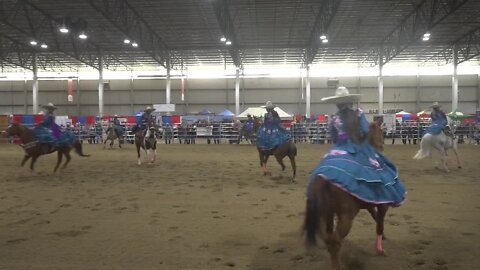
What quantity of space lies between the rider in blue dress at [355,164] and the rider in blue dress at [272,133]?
5.26m

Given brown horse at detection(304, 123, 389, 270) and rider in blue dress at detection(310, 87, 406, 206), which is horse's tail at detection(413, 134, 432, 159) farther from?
brown horse at detection(304, 123, 389, 270)

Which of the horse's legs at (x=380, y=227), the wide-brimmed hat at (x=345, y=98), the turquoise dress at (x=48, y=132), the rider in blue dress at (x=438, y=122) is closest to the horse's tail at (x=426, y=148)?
the rider in blue dress at (x=438, y=122)

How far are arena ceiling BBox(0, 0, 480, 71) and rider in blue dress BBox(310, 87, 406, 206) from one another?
19.6 meters

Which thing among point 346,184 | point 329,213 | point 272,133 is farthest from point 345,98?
point 272,133

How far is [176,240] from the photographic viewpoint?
16.3ft

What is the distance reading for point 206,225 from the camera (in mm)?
5676

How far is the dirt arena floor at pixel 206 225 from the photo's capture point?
14.0 ft

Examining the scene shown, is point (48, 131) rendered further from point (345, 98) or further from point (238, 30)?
point (238, 30)

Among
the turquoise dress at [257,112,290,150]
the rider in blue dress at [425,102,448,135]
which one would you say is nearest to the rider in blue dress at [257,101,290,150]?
the turquoise dress at [257,112,290,150]

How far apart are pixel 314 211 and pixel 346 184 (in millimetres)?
370

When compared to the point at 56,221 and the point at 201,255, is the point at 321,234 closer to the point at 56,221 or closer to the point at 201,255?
the point at 201,255

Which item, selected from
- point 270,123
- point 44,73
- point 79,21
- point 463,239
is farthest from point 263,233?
point 44,73

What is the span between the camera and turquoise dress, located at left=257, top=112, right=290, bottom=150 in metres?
9.49

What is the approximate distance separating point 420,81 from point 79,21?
1411 inches
